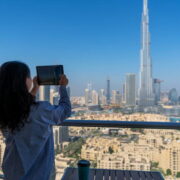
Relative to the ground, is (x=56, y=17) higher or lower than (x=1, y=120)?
higher

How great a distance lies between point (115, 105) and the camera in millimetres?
2963

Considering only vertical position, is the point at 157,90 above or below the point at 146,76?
below

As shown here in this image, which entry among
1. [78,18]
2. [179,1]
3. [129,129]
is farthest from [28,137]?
[78,18]

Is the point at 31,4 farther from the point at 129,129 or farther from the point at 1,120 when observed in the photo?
the point at 1,120

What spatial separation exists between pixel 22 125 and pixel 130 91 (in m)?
2.24

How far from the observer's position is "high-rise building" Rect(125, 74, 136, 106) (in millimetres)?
3125

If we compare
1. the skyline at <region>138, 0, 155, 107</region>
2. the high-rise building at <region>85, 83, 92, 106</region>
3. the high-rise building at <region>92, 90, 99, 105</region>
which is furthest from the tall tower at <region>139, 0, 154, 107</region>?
the high-rise building at <region>85, 83, 92, 106</region>

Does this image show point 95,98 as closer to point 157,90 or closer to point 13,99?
point 157,90

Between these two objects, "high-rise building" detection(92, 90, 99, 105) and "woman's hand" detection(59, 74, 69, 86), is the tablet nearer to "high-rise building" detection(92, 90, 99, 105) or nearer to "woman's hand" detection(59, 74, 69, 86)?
"woman's hand" detection(59, 74, 69, 86)

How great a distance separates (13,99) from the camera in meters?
1.31

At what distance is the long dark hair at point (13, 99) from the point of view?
1.30 metres

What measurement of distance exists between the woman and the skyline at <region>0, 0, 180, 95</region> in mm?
3861

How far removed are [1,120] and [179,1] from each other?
5.40 meters

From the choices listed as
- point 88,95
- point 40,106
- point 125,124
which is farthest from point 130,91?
point 40,106
